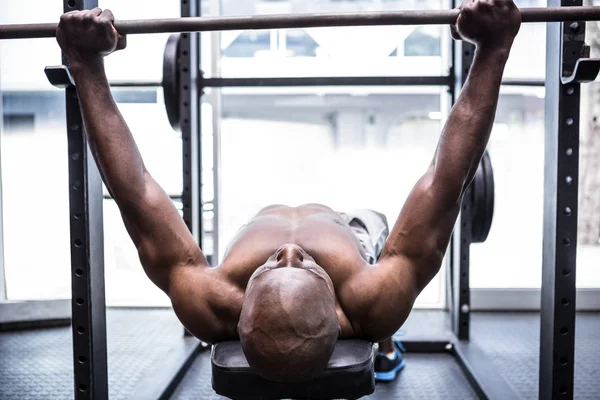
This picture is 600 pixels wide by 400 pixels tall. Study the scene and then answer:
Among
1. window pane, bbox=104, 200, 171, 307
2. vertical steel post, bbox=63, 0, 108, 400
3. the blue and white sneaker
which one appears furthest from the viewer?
window pane, bbox=104, 200, 171, 307

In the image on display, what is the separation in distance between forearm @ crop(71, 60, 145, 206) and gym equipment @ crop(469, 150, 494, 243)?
160 cm

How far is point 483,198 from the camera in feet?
7.51

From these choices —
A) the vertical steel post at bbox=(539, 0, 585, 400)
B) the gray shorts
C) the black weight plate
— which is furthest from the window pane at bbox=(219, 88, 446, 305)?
the vertical steel post at bbox=(539, 0, 585, 400)

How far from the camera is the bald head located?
1099mm

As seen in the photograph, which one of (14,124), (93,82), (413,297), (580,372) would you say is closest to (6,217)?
(14,124)

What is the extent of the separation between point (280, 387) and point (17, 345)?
2163mm

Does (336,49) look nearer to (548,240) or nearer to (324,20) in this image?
(324,20)

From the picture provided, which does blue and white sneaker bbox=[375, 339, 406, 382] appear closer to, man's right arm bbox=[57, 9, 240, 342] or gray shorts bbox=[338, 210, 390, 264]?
gray shorts bbox=[338, 210, 390, 264]

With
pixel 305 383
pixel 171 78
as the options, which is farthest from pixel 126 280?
pixel 305 383

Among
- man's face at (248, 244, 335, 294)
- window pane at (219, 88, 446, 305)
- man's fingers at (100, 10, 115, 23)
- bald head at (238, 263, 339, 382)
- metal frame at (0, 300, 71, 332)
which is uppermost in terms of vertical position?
man's fingers at (100, 10, 115, 23)

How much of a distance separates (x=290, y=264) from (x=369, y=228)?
0.80 meters

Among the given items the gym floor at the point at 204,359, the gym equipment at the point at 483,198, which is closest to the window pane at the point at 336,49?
the gym equipment at the point at 483,198

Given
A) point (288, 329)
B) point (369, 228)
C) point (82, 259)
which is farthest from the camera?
point (369, 228)

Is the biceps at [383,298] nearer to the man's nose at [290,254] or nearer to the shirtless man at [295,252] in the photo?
the shirtless man at [295,252]
